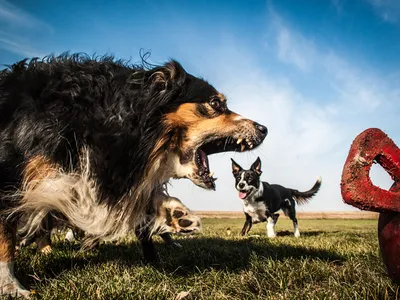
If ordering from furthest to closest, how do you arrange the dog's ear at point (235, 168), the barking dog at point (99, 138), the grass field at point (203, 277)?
the dog's ear at point (235, 168)
the barking dog at point (99, 138)
the grass field at point (203, 277)

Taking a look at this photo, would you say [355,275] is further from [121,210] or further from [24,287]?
[24,287]

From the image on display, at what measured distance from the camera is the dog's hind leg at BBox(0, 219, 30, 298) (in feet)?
10.3

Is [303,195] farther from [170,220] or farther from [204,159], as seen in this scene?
[170,220]

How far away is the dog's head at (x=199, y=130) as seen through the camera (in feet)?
12.5

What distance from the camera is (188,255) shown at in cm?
468

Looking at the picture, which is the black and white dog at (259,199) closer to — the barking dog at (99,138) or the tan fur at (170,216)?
the tan fur at (170,216)

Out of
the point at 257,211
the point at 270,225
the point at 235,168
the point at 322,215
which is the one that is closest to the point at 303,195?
the point at 257,211

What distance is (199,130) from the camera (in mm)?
3859

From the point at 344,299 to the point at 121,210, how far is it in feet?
6.80

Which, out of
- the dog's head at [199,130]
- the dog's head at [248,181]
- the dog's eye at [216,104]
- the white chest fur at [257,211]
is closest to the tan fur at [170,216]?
the dog's head at [199,130]

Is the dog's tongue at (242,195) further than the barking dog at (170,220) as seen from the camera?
Yes

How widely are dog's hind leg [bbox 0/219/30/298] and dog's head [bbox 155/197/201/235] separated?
1342mm

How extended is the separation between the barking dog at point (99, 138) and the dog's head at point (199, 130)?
1cm

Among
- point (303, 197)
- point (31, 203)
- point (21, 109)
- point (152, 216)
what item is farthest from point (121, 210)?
point (303, 197)
